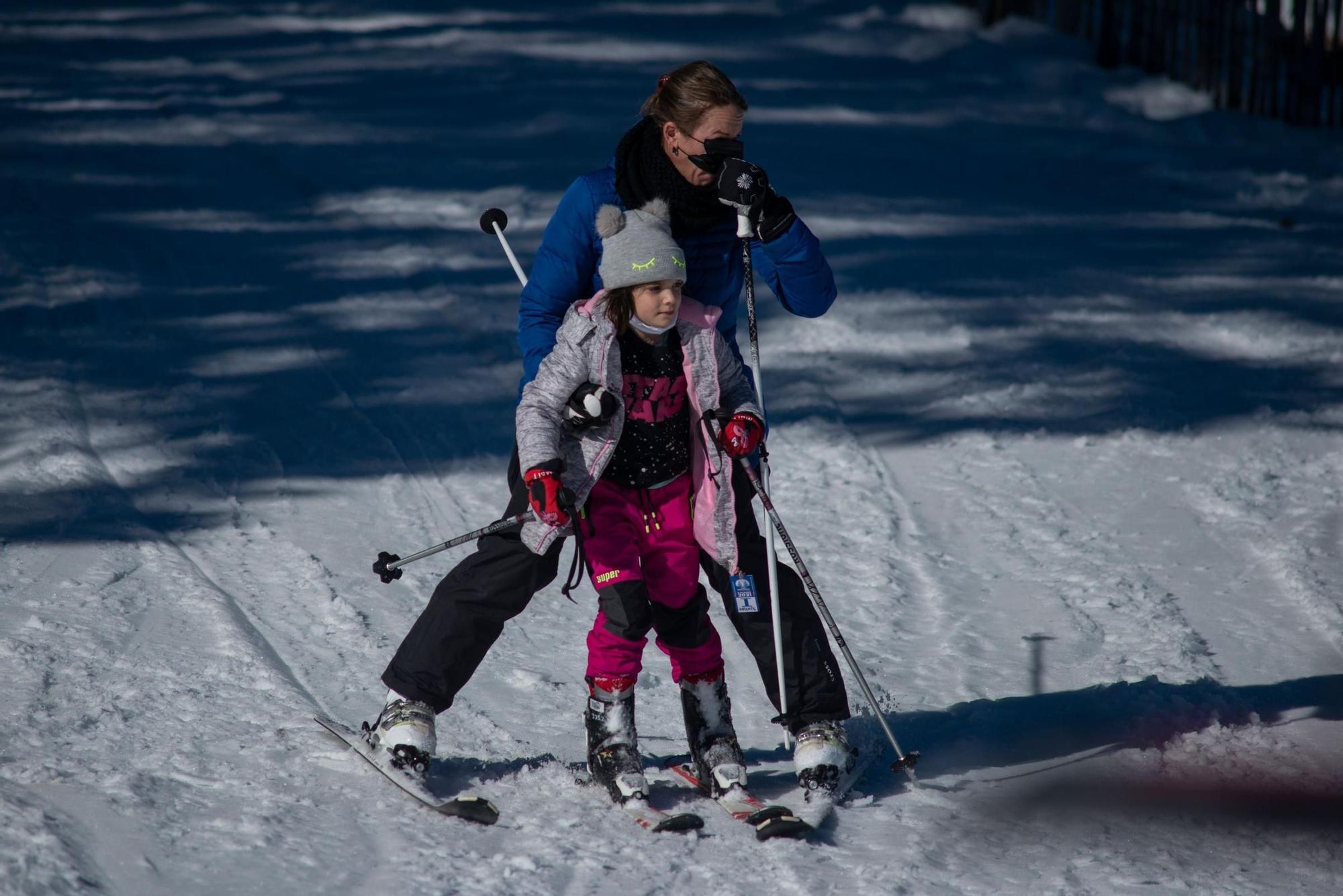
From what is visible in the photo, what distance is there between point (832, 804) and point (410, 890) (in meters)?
1.12

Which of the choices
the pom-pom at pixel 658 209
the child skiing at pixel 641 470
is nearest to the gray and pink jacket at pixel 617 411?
the child skiing at pixel 641 470

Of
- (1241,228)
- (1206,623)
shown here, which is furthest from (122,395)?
(1241,228)

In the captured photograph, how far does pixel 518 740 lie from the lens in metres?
3.83

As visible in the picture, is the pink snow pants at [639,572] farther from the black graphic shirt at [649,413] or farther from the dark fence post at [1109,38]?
the dark fence post at [1109,38]

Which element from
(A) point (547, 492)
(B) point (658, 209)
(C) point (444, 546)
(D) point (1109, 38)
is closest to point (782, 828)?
(A) point (547, 492)

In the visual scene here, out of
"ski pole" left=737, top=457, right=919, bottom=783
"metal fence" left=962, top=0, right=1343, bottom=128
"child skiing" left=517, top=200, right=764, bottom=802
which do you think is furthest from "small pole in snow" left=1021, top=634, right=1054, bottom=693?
"metal fence" left=962, top=0, right=1343, bottom=128

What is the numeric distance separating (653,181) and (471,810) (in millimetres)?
1578

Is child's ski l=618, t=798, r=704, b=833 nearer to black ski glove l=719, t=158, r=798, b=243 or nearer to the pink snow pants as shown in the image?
the pink snow pants

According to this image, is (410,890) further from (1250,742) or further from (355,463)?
(355,463)

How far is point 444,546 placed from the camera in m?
3.41

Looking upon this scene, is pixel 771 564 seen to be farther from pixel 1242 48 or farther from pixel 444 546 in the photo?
pixel 1242 48

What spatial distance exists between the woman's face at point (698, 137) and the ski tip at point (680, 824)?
60.1 inches

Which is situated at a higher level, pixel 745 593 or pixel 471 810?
pixel 745 593

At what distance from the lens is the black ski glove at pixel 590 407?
3.14 m
